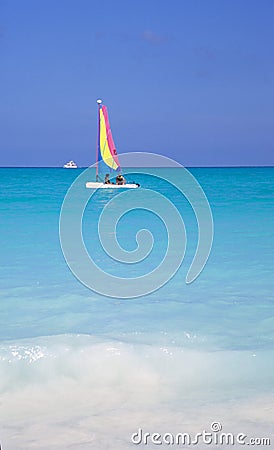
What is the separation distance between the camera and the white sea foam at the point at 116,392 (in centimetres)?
379

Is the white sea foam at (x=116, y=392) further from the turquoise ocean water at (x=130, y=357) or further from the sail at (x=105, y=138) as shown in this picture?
the sail at (x=105, y=138)

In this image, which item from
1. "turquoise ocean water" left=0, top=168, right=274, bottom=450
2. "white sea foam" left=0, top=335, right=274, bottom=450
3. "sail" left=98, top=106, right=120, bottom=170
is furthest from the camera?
"sail" left=98, top=106, right=120, bottom=170

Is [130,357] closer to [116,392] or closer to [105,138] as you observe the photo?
[116,392]

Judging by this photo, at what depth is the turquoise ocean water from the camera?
3896 mm

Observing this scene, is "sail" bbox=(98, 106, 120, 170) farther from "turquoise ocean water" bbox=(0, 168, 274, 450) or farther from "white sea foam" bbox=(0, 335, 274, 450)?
"white sea foam" bbox=(0, 335, 274, 450)

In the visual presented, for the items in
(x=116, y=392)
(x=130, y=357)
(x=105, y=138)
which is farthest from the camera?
(x=105, y=138)

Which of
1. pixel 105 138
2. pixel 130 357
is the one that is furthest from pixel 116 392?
pixel 105 138

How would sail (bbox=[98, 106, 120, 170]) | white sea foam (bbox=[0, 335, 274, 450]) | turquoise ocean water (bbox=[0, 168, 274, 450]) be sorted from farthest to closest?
sail (bbox=[98, 106, 120, 170]) → turquoise ocean water (bbox=[0, 168, 274, 450]) → white sea foam (bbox=[0, 335, 274, 450])

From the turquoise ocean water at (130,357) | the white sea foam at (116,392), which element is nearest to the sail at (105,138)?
the turquoise ocean water at (130,357)

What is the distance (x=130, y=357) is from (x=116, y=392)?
676mm

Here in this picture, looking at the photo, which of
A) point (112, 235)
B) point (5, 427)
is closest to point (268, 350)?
point (5, 427)

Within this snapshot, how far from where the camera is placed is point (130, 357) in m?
5.18

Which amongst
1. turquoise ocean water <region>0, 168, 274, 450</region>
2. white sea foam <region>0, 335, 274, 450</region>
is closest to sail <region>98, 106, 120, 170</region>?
turquoise ocean water <region>0, 168, 274, 450</region>

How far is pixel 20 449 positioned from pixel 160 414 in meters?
1.01
